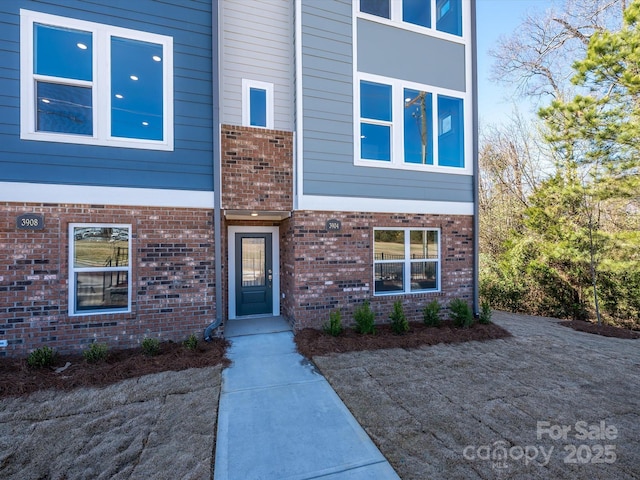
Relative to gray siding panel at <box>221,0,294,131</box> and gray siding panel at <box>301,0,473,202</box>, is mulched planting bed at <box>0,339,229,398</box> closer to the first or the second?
gray siding panel at <box>301,0,473,202</box>

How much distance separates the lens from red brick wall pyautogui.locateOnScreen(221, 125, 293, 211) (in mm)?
5734

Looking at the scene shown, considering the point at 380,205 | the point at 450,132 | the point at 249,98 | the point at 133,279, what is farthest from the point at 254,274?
the point at 450,132

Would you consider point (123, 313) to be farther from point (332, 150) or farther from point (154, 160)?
point (332, 150)

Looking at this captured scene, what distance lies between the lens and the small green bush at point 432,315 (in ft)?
21.1

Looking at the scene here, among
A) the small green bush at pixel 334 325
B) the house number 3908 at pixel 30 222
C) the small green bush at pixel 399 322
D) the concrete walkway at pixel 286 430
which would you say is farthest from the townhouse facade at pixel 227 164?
the concrete walkway at pixel 286 430

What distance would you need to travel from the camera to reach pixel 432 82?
6996mm

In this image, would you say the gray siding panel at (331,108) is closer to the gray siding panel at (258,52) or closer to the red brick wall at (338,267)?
the gray siding panel at (258,52)

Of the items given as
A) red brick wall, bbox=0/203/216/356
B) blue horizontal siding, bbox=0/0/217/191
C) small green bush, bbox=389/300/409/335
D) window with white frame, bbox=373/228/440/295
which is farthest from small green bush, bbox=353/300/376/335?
blue horizontal siding, bbox=0/0/217/191

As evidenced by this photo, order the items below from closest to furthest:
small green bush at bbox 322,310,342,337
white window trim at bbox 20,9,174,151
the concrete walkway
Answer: the concrete walkway, white window trim at bbox 20,9,174,151, small green bush at bbox 322,310,342,337

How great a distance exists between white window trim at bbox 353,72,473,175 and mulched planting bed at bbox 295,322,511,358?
3.42m

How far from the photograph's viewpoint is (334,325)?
5.65 metres

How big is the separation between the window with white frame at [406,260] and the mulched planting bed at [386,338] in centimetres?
86

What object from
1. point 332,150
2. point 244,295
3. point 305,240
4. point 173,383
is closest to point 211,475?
point 173,383

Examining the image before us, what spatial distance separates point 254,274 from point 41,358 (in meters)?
3.77
